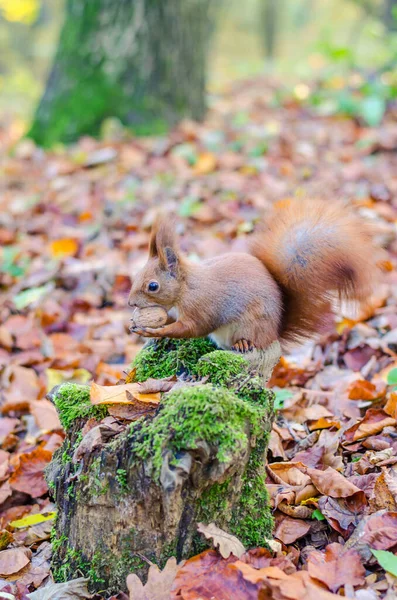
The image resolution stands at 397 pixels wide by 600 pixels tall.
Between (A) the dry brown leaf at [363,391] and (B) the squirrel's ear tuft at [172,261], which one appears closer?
(B) the squirrel's ear tuft at [172,261]

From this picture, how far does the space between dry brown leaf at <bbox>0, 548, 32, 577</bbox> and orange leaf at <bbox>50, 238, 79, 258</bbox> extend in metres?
2.67

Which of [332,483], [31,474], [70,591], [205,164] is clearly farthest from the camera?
[205,164]

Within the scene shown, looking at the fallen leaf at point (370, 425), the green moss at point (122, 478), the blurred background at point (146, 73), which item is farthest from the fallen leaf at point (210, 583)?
the blurred background at point (146, 73)

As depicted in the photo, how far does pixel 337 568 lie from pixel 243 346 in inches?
30.2

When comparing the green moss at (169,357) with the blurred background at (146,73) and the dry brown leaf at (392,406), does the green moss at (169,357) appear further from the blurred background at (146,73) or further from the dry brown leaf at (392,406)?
the blurred background at (146,73)

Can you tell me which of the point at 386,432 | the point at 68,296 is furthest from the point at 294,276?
the point at 68,296

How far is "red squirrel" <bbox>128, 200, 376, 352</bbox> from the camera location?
7.45ft

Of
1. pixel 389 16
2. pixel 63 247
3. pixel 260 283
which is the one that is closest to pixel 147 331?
pixel 260 283

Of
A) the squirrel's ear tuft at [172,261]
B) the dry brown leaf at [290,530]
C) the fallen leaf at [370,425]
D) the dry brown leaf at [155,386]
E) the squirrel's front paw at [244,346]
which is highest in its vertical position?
the squirrel's ear tuft at [172,261]

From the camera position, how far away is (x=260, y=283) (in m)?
2.30

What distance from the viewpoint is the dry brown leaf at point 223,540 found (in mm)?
1834

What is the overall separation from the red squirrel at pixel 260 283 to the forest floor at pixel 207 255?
230 mm

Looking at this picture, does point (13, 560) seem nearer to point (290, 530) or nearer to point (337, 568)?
point (290, 530)

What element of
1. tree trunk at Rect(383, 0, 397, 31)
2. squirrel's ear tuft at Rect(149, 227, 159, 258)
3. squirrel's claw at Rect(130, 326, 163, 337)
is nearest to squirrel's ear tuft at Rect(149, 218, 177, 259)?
squirrel's ear tuft at Rect(149, 227, 159, 258)
